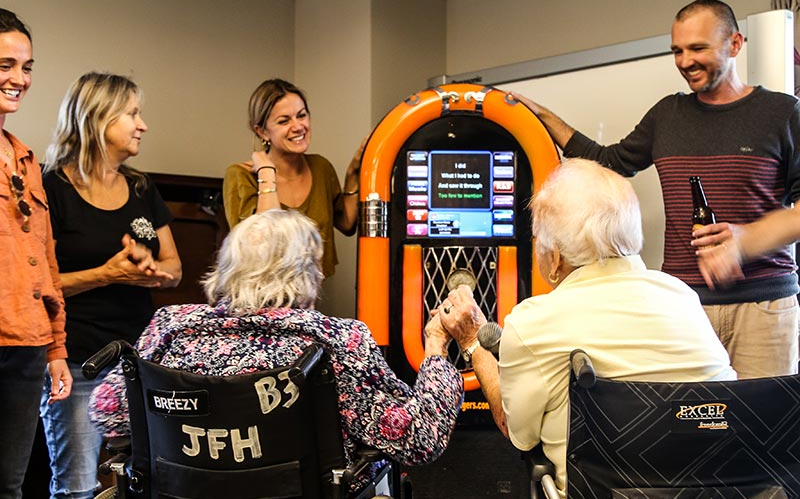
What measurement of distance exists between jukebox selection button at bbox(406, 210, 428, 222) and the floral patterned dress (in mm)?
1039

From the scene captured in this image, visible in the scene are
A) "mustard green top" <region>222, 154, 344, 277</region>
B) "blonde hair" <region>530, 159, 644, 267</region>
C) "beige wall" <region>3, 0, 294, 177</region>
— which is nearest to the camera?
"blonde hair" <region>530, 159, 644, 267</region>

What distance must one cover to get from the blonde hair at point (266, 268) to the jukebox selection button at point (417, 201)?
0.94 m

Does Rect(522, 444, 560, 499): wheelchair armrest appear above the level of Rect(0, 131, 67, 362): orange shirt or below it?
below

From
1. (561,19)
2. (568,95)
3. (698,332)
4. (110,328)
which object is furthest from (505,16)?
(698,332)

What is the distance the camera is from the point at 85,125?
2521mm

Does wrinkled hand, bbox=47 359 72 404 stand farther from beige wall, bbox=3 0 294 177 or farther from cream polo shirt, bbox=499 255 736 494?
beige wall, bbox=3 0 294 177

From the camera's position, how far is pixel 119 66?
12.0ft

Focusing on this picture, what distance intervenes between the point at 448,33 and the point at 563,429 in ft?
11.2

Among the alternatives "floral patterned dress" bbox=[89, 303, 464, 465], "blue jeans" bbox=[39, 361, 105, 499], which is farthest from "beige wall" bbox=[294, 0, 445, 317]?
"floral patterned dress" bbox=[89, 303, 464, 465]

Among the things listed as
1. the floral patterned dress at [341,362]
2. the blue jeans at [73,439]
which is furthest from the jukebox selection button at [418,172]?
the blue jeans at [73,439]

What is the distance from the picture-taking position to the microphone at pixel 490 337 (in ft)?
5.69

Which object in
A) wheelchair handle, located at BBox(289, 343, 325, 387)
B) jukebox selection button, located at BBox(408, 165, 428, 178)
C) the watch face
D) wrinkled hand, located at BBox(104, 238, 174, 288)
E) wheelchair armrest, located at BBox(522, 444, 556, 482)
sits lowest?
wheelchair armrest, located at BBox(522, 444, 556, 482)

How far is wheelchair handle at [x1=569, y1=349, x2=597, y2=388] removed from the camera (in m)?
1.35

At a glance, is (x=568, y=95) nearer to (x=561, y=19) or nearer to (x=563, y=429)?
(x=561, y=19)
